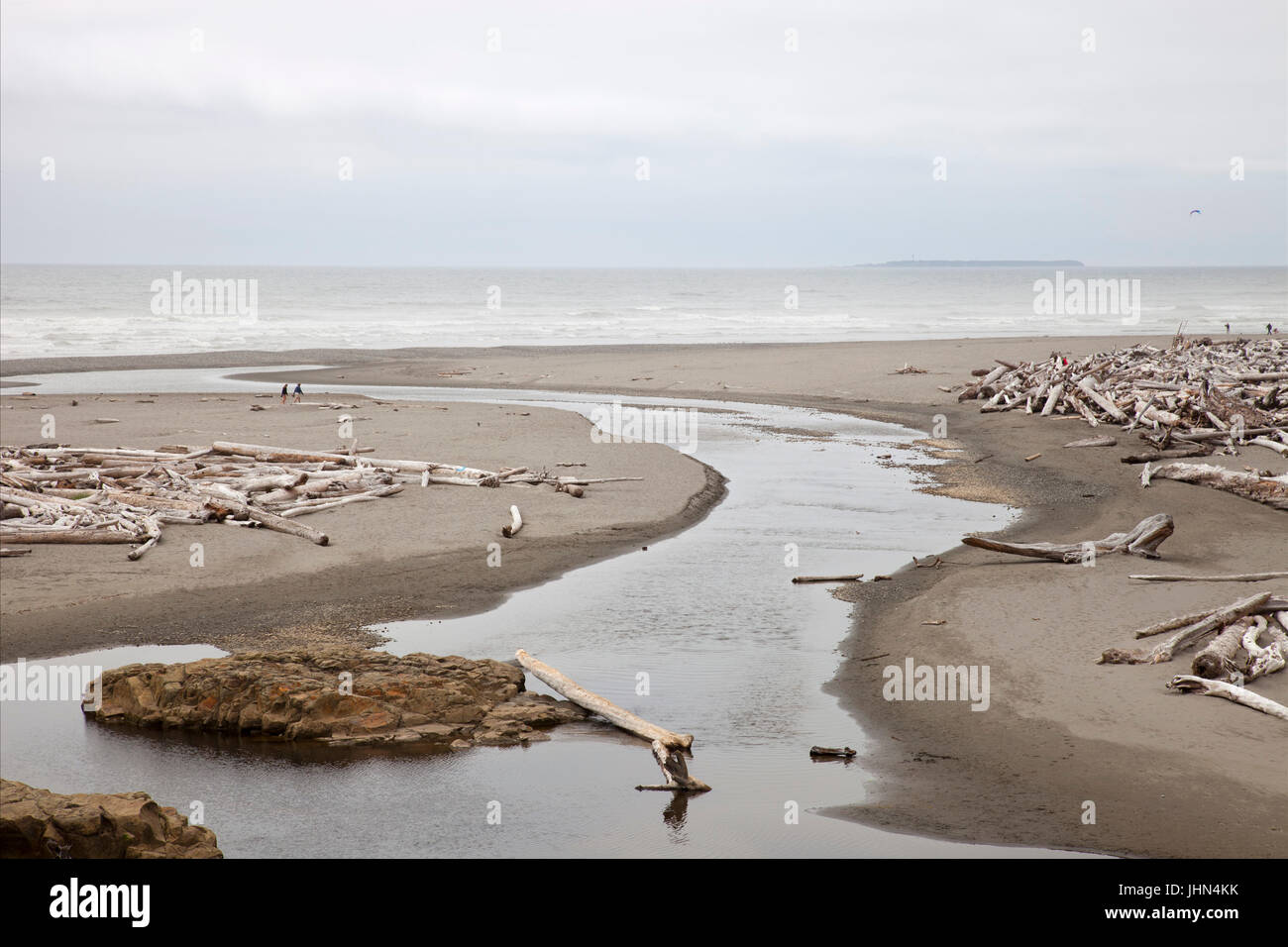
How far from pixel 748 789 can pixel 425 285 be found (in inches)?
6609

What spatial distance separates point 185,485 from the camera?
18.2 meters

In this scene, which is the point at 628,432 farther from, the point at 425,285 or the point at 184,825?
the point at 425,285

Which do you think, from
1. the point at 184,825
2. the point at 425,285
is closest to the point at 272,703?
the point at 184,825

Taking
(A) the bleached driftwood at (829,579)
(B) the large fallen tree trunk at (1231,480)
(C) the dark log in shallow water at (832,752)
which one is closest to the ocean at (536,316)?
(B) the large fallen tree trunk at (1231,480)

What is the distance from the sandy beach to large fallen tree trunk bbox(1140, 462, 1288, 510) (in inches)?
11.1

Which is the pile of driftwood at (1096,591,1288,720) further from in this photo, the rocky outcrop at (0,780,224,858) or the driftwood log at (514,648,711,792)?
the rocky outcrop at (0,780,224,858)

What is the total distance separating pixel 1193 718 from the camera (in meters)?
9.54

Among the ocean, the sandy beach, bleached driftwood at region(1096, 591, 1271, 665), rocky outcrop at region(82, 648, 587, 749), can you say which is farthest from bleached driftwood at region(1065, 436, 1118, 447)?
the ocean

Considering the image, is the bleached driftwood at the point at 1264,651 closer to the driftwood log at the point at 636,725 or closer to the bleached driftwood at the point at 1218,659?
the bleached driftwood at the point at 1218,659

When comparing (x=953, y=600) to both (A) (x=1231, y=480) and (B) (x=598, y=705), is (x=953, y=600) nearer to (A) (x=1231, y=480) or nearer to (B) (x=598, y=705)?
(B) (x=598, y=705)

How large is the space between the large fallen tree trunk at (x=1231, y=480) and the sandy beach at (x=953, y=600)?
11.1 inches

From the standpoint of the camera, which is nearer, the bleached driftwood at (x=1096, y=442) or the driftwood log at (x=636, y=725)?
the driftwood log at (x=636, y=725)

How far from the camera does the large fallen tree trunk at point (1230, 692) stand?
9367 mm

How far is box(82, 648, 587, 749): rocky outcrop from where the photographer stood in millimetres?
9672
